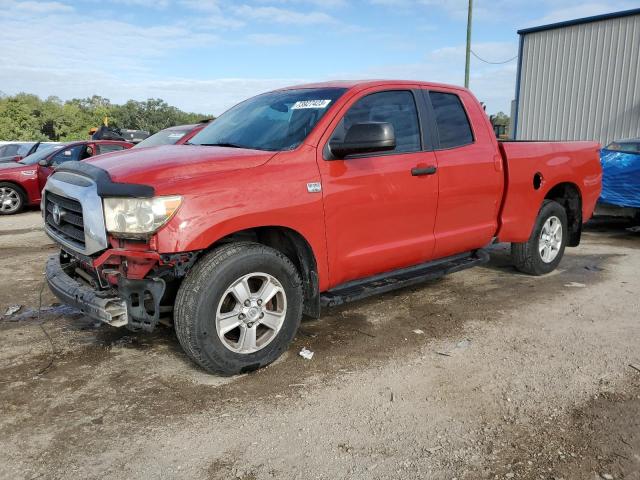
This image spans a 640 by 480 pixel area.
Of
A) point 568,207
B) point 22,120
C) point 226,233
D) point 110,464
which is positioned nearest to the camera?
point 110,464

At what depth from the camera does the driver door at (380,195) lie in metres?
3.70

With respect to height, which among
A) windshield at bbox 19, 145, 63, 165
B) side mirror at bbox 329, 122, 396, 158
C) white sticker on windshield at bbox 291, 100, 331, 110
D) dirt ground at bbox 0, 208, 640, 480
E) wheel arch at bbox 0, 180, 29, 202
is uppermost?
white sticker on windshield at bbox 291, 100, 331, 110

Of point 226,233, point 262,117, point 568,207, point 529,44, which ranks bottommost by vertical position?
point 568,207

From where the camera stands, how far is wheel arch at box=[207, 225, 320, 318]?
11.7ft

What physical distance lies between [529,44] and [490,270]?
15825 mm

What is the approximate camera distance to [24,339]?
4.02 metres

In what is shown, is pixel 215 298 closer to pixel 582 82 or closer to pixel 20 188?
pixel 20 188

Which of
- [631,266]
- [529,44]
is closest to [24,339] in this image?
[631,266]

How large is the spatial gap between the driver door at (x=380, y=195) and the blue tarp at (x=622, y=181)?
519 cm

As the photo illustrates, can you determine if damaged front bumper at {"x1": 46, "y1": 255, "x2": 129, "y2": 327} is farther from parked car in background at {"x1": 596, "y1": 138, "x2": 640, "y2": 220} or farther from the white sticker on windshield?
parked car in background at {"x1": 596, "y1": 138, "x2": 640, "y2": 220}

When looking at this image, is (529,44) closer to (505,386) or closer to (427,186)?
(427,186)

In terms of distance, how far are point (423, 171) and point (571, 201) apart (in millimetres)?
2652

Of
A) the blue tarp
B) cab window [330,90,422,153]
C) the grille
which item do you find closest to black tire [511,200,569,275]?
cab window [330,90,422,153]

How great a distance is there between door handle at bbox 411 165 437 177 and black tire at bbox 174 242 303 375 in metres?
1.33
